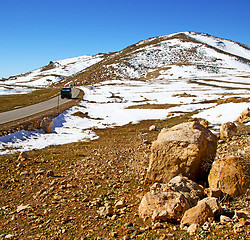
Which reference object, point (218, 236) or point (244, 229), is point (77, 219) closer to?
point (218, 236)

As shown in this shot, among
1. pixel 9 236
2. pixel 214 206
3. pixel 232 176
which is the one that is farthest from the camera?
pixel 232 176

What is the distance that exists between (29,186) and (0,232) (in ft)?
10.2

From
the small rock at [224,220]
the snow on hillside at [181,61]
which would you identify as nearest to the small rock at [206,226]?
the small rock at [224,220]

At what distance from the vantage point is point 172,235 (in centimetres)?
493

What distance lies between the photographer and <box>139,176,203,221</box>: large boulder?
17.9 feet

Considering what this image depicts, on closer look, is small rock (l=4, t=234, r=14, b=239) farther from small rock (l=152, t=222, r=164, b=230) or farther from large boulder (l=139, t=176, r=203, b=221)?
small rock (l=152, t=222, r=164, b=230)

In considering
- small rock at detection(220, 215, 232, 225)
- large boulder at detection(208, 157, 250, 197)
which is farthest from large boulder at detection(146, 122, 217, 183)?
small rock at detection(220, 215, 232, 225)

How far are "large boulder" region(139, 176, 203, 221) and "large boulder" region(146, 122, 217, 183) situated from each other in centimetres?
98

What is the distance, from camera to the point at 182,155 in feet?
24.0

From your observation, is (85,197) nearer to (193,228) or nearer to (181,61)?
(193,228)

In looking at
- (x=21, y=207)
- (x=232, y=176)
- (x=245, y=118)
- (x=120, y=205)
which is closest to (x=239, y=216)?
(x=232, y=176)

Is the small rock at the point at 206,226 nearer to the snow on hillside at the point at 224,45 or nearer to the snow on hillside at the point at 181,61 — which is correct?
the snow on hillside at the point at 181,61

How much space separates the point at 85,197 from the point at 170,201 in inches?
136

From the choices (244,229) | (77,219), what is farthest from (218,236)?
(77,219)
